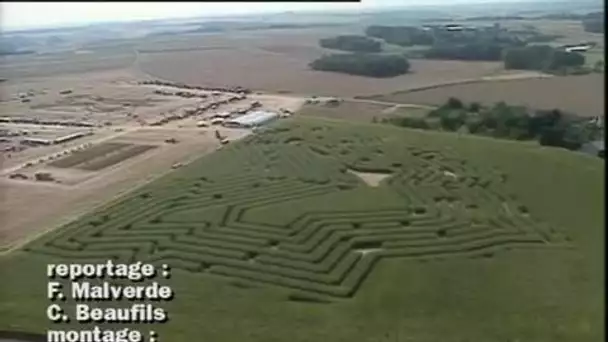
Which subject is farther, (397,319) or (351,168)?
(351,168)

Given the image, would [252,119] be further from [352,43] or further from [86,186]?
[86,186]

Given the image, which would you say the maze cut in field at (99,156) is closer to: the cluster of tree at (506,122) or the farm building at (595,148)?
the cluster of tree at (506,122)

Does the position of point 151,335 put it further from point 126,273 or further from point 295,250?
point 295,250

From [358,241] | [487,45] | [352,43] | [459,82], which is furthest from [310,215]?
[487,45]


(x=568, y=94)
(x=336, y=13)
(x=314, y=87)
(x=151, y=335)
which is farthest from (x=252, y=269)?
(x=568, y=94)

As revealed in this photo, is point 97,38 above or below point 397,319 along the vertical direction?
above

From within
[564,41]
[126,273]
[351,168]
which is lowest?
[126,273]
